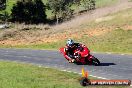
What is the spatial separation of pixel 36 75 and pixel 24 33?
125 feet

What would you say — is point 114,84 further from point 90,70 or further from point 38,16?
point 38,16

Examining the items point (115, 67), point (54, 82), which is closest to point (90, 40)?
point (115, 67)

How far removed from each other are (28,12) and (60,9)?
12155mm

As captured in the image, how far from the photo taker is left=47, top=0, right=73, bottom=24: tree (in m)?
96.3

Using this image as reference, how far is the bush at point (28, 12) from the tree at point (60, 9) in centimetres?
473

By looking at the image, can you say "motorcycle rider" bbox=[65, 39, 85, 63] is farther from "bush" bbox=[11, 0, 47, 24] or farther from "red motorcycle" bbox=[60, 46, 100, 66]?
"bush" bbox=[11, 0, 47, 24]

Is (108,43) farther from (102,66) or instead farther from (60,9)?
(60,9)

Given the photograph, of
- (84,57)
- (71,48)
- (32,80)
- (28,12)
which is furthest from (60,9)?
(32,80)

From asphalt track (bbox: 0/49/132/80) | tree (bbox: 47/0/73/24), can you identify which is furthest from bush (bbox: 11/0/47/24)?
asphalt track (bbox: 0/49/132/80)

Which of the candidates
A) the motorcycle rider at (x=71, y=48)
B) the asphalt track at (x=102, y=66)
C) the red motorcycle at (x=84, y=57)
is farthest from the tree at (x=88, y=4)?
the red motorcycle at (x=84, y=57)

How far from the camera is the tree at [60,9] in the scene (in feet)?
316

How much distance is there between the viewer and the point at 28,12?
88.9 m

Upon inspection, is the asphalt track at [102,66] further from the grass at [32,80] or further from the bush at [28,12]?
the bush at [28,12]

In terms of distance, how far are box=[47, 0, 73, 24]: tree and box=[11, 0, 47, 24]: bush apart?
15.5ft
